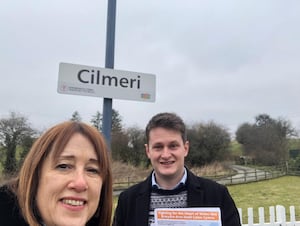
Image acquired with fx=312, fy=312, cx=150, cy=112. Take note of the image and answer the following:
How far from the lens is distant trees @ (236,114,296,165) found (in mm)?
27984

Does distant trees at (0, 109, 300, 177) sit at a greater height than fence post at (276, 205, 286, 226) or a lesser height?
greater

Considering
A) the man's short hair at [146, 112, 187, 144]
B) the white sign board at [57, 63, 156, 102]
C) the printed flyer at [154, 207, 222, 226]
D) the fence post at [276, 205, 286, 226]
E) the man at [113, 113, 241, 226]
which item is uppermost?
the white sign board at [57, 63, 156, 102]

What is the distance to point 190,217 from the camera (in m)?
1.98

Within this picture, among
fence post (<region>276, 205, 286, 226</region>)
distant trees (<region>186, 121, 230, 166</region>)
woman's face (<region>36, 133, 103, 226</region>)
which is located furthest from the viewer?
distant trees (<region>186, 121, 230, 166</region>)

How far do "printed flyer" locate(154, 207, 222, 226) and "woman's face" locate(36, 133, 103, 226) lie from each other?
0.79 m

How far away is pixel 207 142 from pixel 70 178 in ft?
75.9

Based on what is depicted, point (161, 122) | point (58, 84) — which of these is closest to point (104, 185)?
point (161, 122)

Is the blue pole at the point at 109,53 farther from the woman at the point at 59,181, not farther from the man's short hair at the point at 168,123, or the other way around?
the woman at the point at 59,181

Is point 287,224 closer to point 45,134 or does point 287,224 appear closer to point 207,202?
point 207,202

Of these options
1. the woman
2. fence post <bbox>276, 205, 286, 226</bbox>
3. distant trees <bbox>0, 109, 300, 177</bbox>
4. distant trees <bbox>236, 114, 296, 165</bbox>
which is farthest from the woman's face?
distant trees <bbox>236, 114, 296, 165</bbox>

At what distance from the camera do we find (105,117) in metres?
3.05

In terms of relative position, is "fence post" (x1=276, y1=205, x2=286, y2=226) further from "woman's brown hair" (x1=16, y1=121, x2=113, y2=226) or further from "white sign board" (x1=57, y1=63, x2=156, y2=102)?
"woman's brown hair" (x1=16, y1=121, x2=113, y2=226)

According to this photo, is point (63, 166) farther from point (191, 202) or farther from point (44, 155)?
point (191, 202)

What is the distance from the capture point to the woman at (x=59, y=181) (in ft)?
4.15
